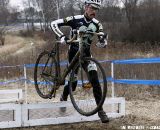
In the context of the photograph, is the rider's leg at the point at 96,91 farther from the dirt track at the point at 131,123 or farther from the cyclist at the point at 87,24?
the dirt track at the point at 131,123

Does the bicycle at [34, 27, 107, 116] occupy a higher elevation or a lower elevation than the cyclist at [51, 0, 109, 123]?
lower

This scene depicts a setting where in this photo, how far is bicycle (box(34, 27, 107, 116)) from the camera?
7267 mm

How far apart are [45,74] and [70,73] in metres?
1.09

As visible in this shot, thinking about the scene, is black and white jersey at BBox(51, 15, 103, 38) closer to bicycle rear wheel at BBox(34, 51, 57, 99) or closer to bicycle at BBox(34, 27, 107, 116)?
bicycle at BBox(34, 27, 107, 116)

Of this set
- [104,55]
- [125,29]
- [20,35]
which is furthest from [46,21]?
[104,55]

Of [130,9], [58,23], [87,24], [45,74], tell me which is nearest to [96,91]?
[87,24]

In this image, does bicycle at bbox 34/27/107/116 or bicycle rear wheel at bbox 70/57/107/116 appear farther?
bicycle at bbox 34/27/107/116

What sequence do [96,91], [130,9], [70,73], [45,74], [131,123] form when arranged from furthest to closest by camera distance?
[130,9], [45,74], [131,123], [70,73], [96,91]

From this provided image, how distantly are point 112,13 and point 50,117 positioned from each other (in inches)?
2124

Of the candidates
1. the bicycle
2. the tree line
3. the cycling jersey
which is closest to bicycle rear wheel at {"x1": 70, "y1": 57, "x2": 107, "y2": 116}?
the bicycle

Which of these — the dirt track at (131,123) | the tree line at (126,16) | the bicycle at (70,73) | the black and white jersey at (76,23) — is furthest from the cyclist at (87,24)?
the tree line at (126,16)

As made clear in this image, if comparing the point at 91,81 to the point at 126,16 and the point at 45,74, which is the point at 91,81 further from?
the point at 126,16

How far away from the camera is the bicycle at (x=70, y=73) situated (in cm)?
727

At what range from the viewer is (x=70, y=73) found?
777 centimetres
